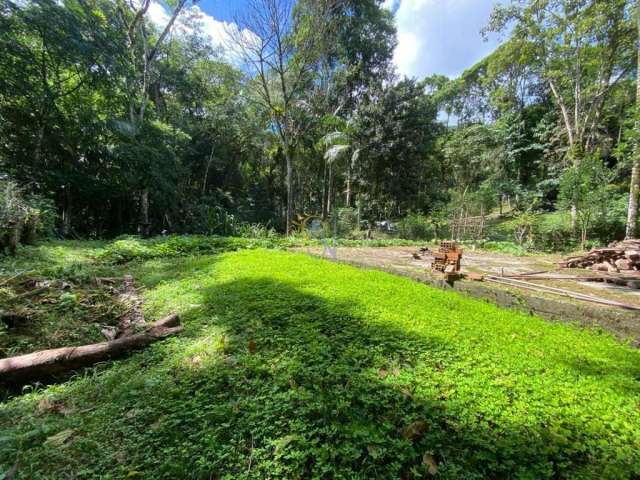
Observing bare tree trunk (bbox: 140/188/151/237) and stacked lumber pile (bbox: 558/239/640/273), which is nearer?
stacked lumber pile (bbox: 558/239/640/273)

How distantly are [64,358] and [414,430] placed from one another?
7.13 feet

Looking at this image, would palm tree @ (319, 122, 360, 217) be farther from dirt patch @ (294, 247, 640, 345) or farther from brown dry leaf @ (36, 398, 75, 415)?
brown dry leaf @ (36, 398, 75, 415)

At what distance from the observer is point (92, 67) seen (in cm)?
773

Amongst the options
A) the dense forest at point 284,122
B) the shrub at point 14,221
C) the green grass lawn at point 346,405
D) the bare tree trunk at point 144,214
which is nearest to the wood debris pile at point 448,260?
the green grass lawn at point 346,405

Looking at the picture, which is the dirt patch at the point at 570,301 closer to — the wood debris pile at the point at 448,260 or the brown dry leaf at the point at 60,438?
the wood debris pile at the point at 448,260

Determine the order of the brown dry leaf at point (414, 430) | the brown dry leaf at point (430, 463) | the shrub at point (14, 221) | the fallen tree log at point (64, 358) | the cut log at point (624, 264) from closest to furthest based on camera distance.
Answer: the brown dry leaf at point (430, 463), the brown dry leaf at point (414, 430), the fallen tree log at point (64, 358), the cut log at point (624, 264), the shrub at point (14, 221)

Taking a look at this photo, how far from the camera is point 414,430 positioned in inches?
49.2

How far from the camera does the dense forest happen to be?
760 cm

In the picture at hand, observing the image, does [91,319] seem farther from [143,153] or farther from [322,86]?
[322,86]

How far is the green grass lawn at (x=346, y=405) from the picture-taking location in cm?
112

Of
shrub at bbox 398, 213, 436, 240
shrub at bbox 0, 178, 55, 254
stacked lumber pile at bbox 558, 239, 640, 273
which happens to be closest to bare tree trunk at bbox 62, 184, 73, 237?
shrub at bbox 0, 178, 55, 254

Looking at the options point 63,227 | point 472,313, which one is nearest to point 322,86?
point 63,227

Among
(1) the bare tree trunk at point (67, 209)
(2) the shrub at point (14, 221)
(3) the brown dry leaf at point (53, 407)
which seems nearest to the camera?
(3) the brown dry leaf at point (53, 407)

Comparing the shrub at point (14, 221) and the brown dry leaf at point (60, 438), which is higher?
the shrub at point (14, 221)
